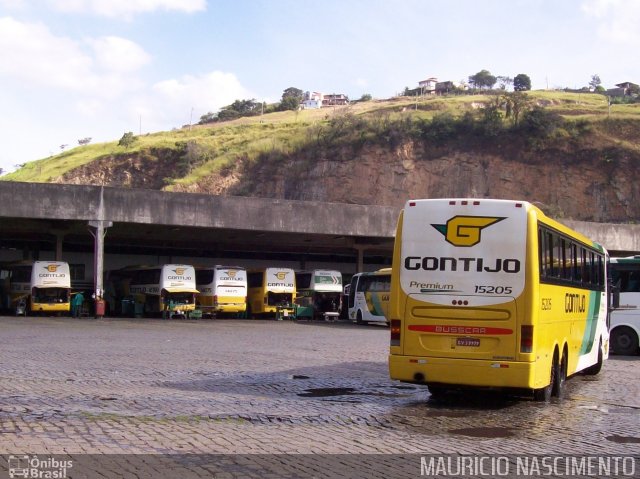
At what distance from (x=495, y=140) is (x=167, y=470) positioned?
244 feet

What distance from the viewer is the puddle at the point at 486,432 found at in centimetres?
979

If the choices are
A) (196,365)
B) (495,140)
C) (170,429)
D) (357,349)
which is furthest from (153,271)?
(495,140)

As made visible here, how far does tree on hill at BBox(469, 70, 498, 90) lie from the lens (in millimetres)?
151500

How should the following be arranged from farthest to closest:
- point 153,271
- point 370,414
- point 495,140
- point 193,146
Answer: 1. point 193,146
2. point 495,140
3. point 153,271
4. point 370,414

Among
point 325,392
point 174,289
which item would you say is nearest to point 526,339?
point 325,392

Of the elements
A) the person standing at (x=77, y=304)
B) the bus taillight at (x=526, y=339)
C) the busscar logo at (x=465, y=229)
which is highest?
the busscar logo at (x=465, y=229)

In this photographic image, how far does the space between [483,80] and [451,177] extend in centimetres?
7977

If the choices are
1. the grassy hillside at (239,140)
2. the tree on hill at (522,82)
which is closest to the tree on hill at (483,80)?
the tree on hill at (522,82)

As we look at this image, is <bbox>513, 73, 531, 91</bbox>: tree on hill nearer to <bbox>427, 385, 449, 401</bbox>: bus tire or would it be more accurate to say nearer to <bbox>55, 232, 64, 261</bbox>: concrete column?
<bbox>55, 232, 64, 261</bbox>: concrete column

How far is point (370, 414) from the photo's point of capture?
1105cm

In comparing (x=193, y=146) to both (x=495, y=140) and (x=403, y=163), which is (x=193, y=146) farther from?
(x=495, y=140)

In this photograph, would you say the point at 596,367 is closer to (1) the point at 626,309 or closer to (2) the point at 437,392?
(2) the point at 437,392

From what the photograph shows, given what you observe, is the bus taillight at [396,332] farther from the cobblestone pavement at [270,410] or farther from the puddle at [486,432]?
the puddle at [486,432]

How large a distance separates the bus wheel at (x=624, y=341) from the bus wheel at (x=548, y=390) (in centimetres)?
1086
